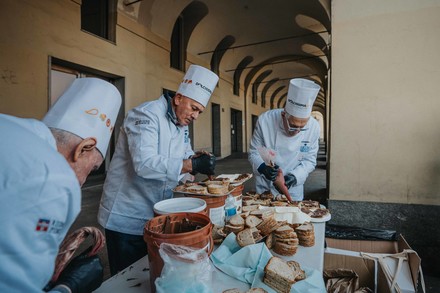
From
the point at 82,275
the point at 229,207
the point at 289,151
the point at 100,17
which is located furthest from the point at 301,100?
the point at 100,17

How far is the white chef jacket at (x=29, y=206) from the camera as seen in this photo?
0.51 metres

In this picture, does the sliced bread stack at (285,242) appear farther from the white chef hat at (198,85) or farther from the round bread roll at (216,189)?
the white chef hat at (198,85)

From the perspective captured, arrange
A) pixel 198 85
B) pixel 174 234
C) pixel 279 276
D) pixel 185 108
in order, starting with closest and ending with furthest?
pixel 174 234, pixel 279 276, pixel 185 108, pixel 198 85

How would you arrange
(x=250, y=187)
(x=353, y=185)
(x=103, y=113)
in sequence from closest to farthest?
1. (x=103, y=113)
2. (x=353, y=185)
3. (x=250, y=187)

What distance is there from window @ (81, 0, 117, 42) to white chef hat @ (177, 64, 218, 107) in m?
5.59

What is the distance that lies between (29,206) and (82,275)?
0.47 m

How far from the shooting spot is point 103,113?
3.74 feet

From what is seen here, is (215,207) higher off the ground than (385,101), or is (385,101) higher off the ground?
(385,101)

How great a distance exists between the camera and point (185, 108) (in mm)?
1667

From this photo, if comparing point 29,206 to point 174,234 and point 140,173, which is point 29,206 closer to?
point 174,234

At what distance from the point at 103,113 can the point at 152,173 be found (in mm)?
426

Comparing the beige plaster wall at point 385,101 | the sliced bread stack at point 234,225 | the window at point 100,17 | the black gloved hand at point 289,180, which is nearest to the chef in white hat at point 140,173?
the sliced bread stack at point 234,225

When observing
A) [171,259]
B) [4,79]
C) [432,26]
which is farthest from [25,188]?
[4,79]

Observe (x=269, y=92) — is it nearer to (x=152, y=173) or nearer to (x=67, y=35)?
(x=67, y=35)
